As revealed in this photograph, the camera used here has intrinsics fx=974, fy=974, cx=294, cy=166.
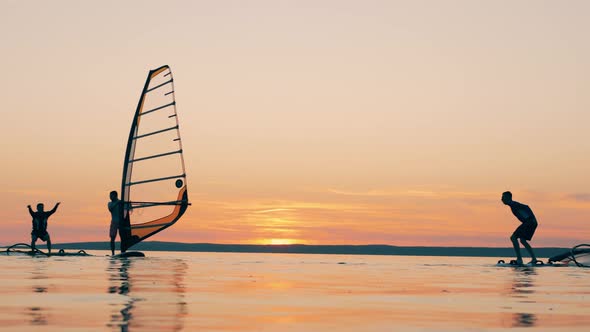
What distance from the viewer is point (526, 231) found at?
1067 inches

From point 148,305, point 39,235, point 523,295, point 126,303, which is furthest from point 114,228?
point 148,305

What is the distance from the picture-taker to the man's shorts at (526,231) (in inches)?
1065

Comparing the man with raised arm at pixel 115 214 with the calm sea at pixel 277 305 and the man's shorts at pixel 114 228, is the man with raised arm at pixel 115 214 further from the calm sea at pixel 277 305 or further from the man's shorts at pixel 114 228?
the calm sea at pixel 277 305

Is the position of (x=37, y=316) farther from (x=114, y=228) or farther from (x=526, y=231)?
(x=114, y=228)

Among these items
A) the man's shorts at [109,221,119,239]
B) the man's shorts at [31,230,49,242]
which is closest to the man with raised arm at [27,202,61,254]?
the man's shorts at [31,230,49,242]

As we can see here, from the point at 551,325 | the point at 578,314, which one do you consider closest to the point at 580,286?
the point at 578,314

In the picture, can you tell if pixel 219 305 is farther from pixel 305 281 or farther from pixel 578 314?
pixel 305 281

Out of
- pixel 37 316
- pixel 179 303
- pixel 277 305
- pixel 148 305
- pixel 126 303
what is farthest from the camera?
pixel 277 305

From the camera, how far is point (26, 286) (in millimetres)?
14453

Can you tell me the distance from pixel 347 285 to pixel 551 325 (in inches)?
295

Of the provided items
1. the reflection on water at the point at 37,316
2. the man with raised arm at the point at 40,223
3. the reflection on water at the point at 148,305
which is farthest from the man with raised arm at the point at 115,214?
the reflection on water at the point at 37,316

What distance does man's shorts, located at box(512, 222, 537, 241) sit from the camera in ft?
88.8

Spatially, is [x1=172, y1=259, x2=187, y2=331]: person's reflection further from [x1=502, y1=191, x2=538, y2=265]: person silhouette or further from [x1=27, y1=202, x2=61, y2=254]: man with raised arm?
[x1=27, y1=202, x2=61, y2=254]: man with raised arm

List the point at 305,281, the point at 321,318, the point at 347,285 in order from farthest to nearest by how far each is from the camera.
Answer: the point at 305,281 → the point at 347,285 → the point at 321,318
